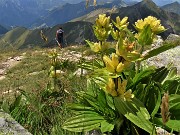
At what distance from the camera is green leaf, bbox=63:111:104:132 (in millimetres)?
3735

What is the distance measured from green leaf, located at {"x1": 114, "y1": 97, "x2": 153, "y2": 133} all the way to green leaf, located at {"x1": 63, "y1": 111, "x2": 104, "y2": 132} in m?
0.42

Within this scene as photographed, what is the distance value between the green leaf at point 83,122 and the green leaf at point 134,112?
42 cm

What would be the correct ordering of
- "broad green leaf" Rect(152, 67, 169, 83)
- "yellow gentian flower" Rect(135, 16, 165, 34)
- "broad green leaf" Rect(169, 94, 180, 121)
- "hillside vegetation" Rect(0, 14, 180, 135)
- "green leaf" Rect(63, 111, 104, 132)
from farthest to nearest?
"broad green leaf" Rect(152, 67, 169, 83), "broad green leaf" Rect(169, 94, 180, 121), "green leaf" Rect(63, 111, 104, 132), "yellow gentian flower" Rect(135, 16, 165, 34), "hillside vegetation" Rect(0, 14, 180, 135)

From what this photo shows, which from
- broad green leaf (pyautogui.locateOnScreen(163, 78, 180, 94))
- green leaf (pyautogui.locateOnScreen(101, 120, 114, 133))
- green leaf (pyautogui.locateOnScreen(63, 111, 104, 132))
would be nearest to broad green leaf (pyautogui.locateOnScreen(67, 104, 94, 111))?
green leaf (pyautogui.locateOnScreen(63, 111, 104, 132))

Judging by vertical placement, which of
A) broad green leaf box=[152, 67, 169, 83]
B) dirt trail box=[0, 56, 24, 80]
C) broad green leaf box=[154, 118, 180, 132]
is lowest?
dirt trail box=[0, 56, 24, 80]

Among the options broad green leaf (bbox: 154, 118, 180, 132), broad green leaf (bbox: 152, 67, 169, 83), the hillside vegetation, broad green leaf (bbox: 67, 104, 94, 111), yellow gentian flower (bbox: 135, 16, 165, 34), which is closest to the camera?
the hillside vegetation

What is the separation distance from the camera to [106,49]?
4129mm

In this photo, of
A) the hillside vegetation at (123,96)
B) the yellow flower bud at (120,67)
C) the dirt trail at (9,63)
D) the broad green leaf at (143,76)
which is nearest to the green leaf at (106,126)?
the hillside vegetation at (123,96)

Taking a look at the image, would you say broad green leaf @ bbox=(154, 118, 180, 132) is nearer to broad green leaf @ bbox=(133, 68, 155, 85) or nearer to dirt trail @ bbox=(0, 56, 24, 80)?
broad green leaf @ bbox=(133, 68, 155, 85)

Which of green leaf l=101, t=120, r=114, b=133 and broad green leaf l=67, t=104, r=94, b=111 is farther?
broad green leaf l=67, t=104, r=94, b=111

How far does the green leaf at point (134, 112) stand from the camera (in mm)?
3369

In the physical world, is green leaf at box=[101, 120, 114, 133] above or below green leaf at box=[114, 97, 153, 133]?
below

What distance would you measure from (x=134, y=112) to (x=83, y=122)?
2.09ft

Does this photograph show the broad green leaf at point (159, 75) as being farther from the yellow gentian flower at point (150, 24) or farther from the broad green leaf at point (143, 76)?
the yellow gentian flower at point (150, 24)
